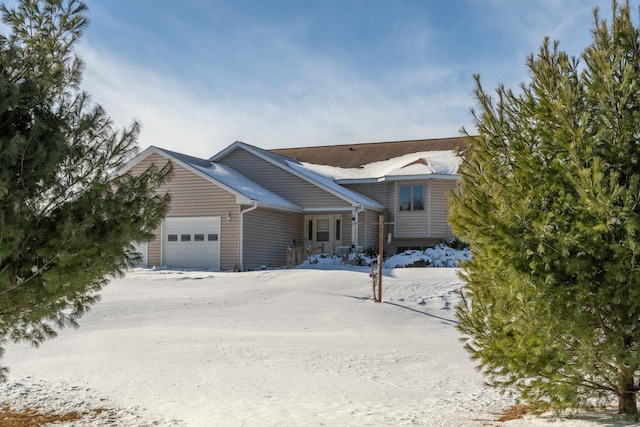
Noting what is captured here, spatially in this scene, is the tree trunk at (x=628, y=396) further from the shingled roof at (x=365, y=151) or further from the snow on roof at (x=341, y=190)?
the shingled roof at (x=365, y=151)

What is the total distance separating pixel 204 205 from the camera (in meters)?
24.3

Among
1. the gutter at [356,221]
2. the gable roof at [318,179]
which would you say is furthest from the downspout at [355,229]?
the gable roof at [318,179]

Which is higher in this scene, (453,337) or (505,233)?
(505,233)

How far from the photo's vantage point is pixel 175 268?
2430 cm

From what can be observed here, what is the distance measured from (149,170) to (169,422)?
8.86ft

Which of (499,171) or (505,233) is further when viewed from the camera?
(499,171)

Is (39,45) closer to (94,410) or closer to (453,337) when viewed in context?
(94,410)

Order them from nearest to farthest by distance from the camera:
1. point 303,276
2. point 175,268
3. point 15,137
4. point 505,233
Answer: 1. point 15,137
2. point 505,233
3. point 303,276
4. point 175,268

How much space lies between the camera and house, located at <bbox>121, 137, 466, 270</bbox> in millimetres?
24000

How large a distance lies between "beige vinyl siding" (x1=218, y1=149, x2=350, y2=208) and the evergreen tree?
19.3m

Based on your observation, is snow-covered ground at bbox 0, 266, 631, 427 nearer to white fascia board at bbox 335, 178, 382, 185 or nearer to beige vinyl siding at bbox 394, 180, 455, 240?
beige vinyl siding at bbox 394, 180, 455, 240

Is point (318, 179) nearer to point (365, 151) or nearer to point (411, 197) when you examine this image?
point (411, 197)

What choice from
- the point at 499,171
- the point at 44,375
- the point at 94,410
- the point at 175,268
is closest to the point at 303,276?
the point at 175,268

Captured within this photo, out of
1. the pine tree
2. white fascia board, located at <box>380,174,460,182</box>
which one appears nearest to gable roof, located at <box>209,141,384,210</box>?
white fascia board, located at <box>380,174,460,182</box>
